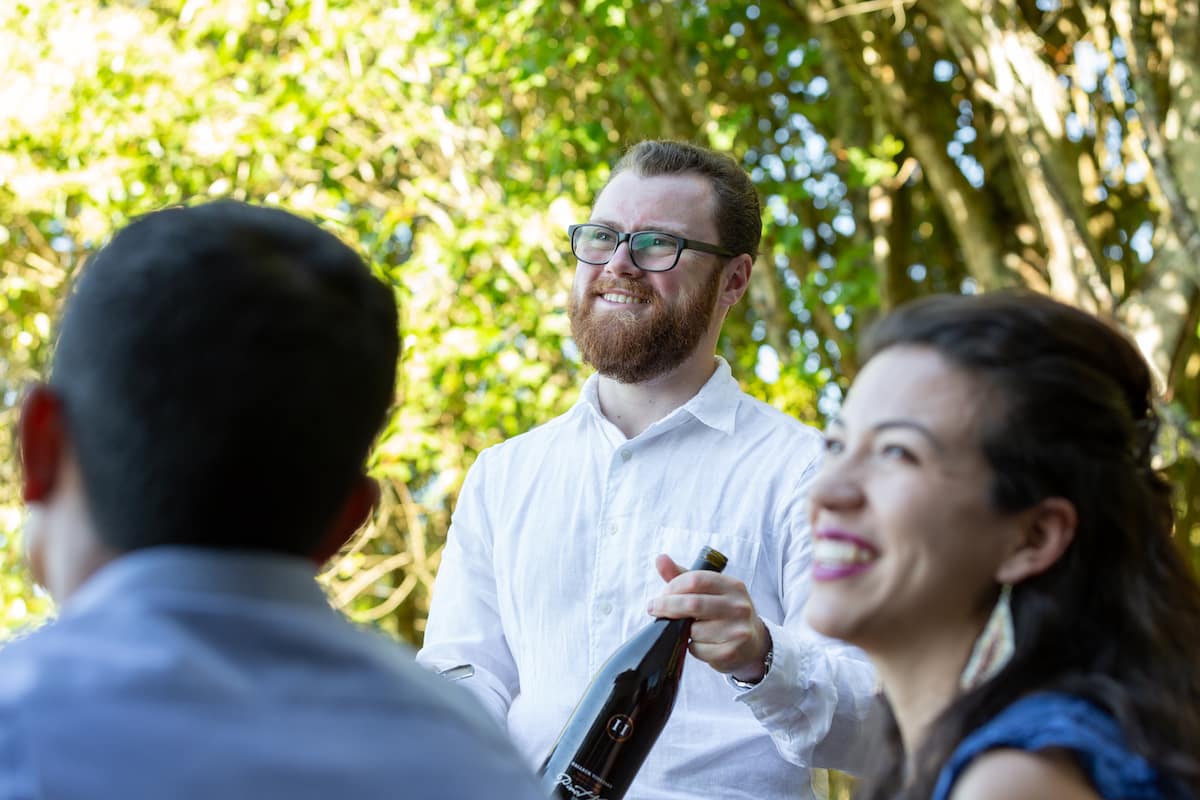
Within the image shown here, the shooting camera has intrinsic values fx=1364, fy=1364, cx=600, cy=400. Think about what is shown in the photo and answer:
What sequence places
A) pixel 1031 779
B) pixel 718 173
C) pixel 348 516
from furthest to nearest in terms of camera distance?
pixel 718 173 < pixel 1031 779 < pixel 348 516

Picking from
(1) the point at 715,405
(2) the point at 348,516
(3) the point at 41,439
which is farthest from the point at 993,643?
(1) the point at 715,405

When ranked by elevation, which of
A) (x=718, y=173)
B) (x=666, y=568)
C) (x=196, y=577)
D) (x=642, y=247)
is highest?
(x=718, y=173)

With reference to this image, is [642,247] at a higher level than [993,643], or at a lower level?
higher

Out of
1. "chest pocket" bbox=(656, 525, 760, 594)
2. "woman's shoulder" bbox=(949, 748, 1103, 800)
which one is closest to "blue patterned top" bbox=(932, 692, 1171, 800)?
"woman's shoulder" bbox=(949, 748, 1103, 800)

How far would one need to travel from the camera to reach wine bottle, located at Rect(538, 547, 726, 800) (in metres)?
2.00

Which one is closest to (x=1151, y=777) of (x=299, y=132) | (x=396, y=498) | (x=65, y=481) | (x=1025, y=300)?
(x=1025, y=300)

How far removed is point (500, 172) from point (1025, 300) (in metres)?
4.56

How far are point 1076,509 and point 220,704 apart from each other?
103 centimetres

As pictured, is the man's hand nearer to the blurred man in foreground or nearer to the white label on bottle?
the white label on bottle

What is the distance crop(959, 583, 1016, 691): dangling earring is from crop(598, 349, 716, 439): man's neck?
48.4 inches

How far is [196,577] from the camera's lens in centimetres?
95

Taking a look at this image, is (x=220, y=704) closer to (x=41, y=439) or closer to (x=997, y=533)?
(x=41, y=439)

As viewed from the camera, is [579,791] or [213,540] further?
[579,791]

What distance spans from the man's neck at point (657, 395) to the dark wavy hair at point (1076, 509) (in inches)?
43.5
